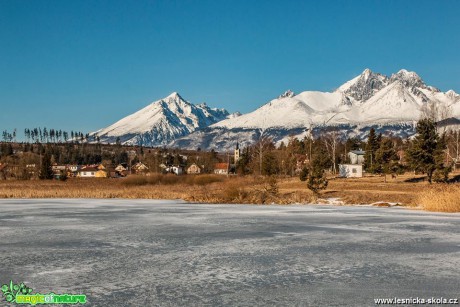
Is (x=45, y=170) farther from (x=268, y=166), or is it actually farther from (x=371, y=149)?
(x=371, y=149)

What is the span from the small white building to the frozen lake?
88.5 metres

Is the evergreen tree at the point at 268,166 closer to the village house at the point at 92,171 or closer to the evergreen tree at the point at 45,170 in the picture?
the evergreen tree at the point at 45,170

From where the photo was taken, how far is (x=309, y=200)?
35.5 m

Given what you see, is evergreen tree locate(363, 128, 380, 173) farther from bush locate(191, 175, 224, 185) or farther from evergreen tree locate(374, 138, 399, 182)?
bush locate(191, 175, 224, 185)

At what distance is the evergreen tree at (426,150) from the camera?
224 feet

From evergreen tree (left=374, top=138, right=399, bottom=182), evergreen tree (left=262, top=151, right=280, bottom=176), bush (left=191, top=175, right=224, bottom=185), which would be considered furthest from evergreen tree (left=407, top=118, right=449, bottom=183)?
bush (left=191, top=175, right=224, bottom=185)

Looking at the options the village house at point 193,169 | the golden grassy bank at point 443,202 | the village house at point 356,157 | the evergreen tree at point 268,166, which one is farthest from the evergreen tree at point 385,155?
the village house at point 193,169

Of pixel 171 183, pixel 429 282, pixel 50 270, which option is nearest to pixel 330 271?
pixel 429 282

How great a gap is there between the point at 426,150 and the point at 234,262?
66.2m

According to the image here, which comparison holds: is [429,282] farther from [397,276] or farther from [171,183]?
[171,183]

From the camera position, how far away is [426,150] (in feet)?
228

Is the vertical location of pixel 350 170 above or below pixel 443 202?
above

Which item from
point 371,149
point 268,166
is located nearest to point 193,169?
point 371,149

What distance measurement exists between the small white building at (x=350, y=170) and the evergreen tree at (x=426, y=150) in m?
Answer: 32.4
